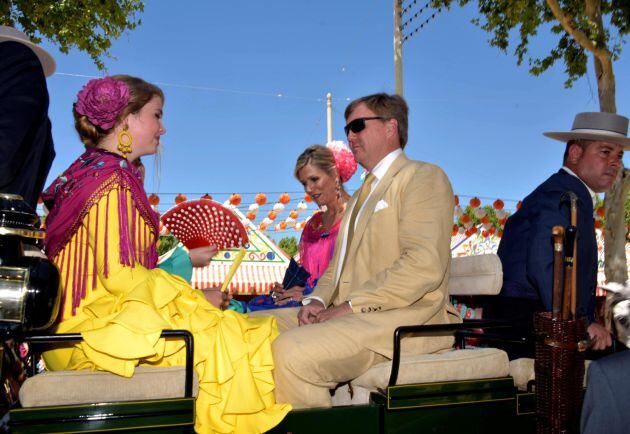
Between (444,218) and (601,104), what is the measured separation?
798cm

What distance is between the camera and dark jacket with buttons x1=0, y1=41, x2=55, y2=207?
2.43 metres

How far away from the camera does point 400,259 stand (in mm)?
2934

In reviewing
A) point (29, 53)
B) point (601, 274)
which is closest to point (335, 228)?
point (29, 53)

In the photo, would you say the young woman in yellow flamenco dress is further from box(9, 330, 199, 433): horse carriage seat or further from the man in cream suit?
the man in cream suit

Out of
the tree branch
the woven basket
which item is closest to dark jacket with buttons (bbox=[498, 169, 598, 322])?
the woven basket

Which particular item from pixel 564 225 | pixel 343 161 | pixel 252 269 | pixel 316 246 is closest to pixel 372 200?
pixel 564 225

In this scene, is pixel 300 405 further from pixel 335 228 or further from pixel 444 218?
pixel 335 228

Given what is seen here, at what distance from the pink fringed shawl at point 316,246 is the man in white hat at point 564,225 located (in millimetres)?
1849

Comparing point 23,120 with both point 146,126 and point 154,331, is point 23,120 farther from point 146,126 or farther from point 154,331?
point 154,331

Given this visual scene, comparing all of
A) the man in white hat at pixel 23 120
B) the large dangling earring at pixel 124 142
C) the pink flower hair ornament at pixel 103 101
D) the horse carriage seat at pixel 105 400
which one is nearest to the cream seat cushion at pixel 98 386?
the horse carriage seat at pixel 105 400

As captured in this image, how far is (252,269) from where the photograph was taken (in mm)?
13664

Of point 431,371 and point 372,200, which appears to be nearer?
point 431,371

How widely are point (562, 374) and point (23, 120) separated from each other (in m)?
2.58

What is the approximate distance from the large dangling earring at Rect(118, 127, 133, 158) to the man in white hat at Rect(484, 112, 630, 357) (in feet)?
7.62
